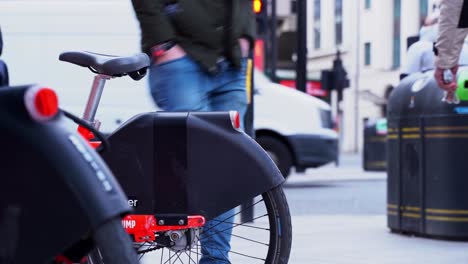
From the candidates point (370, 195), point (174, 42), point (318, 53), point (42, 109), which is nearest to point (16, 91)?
point (42, 109)

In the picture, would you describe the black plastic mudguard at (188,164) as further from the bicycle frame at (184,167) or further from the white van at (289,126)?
the white van at (289,126)

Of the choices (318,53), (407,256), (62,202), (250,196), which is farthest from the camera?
(318,53)

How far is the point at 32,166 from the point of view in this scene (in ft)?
5.80

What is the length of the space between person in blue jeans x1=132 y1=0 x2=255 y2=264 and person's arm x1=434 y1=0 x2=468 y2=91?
4.61ft

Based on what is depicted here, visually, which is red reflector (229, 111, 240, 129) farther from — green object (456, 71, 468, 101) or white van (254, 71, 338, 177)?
white van (254, 71, 338, 177)

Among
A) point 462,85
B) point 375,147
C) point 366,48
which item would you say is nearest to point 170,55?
point 462,85

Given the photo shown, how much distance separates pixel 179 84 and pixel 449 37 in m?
1.77

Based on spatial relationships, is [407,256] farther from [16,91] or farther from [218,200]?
[16,91]

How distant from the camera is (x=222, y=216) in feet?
11.2

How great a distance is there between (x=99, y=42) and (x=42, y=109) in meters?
9.54

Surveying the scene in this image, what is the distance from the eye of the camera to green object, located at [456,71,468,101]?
6152 millimetres

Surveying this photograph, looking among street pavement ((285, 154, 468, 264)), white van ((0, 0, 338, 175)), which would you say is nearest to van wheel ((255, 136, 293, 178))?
street pavement ((285, 154, 468, 264))

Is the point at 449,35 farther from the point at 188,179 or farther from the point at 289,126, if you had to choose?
the point at 289,126

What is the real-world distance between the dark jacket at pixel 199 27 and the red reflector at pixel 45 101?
1641 millimetres
